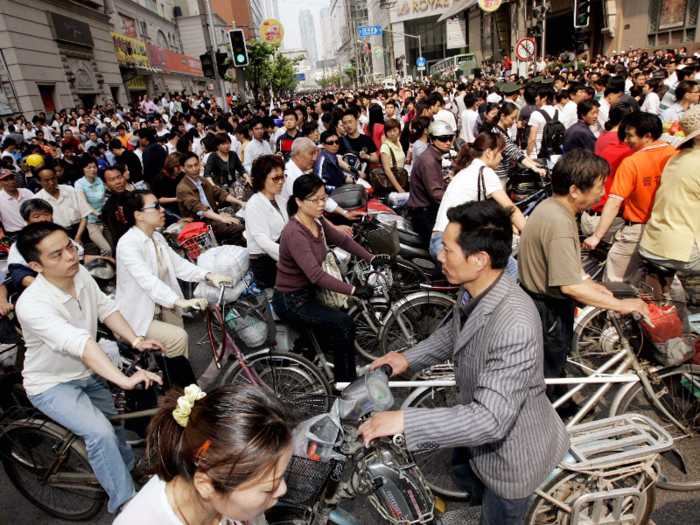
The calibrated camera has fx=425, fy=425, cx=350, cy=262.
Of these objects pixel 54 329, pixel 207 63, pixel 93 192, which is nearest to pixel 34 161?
pixel 93 192

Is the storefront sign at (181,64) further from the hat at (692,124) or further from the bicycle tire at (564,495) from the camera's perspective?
the bicycle tire at (564,495)

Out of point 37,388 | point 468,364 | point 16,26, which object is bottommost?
point 37,388

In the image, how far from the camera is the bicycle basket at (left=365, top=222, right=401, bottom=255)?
424cm

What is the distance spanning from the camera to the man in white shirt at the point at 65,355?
2.38 metres

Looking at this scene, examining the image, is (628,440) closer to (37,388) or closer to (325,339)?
(325,339)

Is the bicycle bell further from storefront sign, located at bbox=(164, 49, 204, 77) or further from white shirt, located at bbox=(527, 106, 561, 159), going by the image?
storefront sign, located at bbox=(164, 49, 204, 77)

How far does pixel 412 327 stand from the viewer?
12.8 feet

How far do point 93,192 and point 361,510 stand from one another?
20.4 feet

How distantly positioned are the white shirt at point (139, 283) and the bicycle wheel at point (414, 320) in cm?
169

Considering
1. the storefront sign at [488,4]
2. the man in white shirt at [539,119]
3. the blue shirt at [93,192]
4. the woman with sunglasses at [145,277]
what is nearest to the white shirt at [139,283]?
the woman with sunglasses at [145,277]

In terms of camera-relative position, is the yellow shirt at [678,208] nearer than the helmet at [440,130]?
Yes

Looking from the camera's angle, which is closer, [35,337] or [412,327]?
[35,337]

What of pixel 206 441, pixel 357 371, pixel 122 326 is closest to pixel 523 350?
pixel 206 441

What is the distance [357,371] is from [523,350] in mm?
2016
